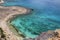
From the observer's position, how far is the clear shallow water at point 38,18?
1911cm

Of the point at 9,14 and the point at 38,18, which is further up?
the point at 9,14

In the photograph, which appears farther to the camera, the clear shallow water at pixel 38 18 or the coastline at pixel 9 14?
the clear shallow water at pixel 38 18

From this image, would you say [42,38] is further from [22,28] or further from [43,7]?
[43,7]

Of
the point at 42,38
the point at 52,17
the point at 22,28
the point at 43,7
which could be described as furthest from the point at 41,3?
the point at 42,38

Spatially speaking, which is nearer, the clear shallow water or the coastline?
the coastline

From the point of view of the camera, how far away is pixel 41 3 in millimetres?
26203

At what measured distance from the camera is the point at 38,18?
21.8 metres

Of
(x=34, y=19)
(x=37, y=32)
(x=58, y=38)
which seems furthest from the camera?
(x=34, y=19)

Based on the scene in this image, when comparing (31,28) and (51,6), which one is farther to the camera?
(51,6)

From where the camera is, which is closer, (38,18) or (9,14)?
(38,18)

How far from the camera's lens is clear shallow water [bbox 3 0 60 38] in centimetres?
1911

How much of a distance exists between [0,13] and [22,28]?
5.81m

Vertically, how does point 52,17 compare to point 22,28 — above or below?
above

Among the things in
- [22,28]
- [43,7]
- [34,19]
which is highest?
[43,7]
